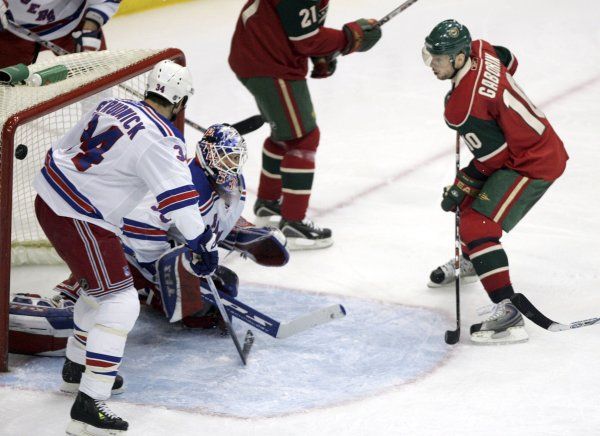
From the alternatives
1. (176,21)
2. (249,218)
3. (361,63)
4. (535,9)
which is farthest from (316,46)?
(535,9)

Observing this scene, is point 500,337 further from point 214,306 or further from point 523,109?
point 214,306

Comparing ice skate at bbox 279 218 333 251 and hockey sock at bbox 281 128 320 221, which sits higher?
hockey sock at bbox 281 128 320 221

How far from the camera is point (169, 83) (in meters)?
3.20

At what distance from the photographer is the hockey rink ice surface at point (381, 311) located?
3234mm

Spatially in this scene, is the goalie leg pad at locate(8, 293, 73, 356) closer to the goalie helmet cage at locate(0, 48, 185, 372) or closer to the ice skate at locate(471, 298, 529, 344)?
the goalie helmet cage at locate(0, 48, 185, 372)

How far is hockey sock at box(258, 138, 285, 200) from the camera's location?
4.73m

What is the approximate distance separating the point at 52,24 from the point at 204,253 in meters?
1.76

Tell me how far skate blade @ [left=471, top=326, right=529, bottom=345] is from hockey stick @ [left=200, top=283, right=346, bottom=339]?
0.43 meters

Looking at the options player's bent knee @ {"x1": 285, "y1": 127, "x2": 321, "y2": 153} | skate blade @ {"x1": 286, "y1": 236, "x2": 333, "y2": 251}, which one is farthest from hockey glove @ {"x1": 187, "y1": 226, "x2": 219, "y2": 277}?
player's bent knee @ {"x1": 285, "y1": 127, "x2": 321, "y2": 153}

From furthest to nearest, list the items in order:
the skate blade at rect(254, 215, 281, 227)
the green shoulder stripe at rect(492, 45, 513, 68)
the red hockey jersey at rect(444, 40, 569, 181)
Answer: the skate blade at rect(254, 215, 281, 227), the green shoulder stripe at rect(492, 45, 513, 68), the red hockey jersey at rect(444, 40, 569, 181)

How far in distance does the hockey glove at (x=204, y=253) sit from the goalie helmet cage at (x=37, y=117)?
21.7 inches

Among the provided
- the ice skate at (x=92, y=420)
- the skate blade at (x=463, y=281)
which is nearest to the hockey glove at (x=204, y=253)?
the ice skate at (x=92, y=420)

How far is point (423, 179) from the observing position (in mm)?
5211

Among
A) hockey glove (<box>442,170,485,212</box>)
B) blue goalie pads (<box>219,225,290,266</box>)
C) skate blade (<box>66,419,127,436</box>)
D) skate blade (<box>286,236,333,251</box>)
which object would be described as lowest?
skate blade (<box>286,236,333,251</box>)
